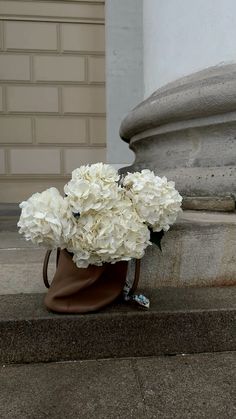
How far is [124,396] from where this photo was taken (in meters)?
1.60

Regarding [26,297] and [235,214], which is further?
[235,214]

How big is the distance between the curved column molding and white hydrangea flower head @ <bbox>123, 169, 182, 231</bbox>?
79cm

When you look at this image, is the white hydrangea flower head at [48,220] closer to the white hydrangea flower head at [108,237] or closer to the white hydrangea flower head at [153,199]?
the white hydrangea flower head at [108,237]

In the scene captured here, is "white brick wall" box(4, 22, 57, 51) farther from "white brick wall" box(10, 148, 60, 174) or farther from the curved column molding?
the curved column molding

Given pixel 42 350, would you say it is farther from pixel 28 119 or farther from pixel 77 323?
pixel 28 119

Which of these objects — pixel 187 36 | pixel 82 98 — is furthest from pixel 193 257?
pixel 82 98

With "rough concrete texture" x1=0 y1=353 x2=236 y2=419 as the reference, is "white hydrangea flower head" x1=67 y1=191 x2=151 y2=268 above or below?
above

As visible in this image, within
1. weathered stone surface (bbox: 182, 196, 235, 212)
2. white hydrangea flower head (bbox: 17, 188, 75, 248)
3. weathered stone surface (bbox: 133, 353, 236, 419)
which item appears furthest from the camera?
weathered stone surface (bbox: 182, 196, 235, 212)

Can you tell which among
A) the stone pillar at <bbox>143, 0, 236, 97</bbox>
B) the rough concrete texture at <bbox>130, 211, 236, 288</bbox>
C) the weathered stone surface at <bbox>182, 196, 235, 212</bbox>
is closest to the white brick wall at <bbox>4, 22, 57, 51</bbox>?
the stone pillar at <bbox>143, 0, 236, 97</bbox>

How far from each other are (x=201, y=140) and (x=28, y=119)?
532 centimetres

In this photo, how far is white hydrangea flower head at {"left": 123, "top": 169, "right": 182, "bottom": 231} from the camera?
188cm

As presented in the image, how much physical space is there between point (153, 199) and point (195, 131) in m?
1.12

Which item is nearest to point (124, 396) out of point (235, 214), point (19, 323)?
point (19, 323)

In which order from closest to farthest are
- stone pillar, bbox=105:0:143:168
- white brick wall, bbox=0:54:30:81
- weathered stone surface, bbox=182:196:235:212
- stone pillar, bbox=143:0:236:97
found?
weathered stone surface, bbox=182:196:235:212, stone pillar, bbox=143:0:236:97, stone pillar, bbox=105:0:143:168, white brick wall, bbox=0:54:30:81
